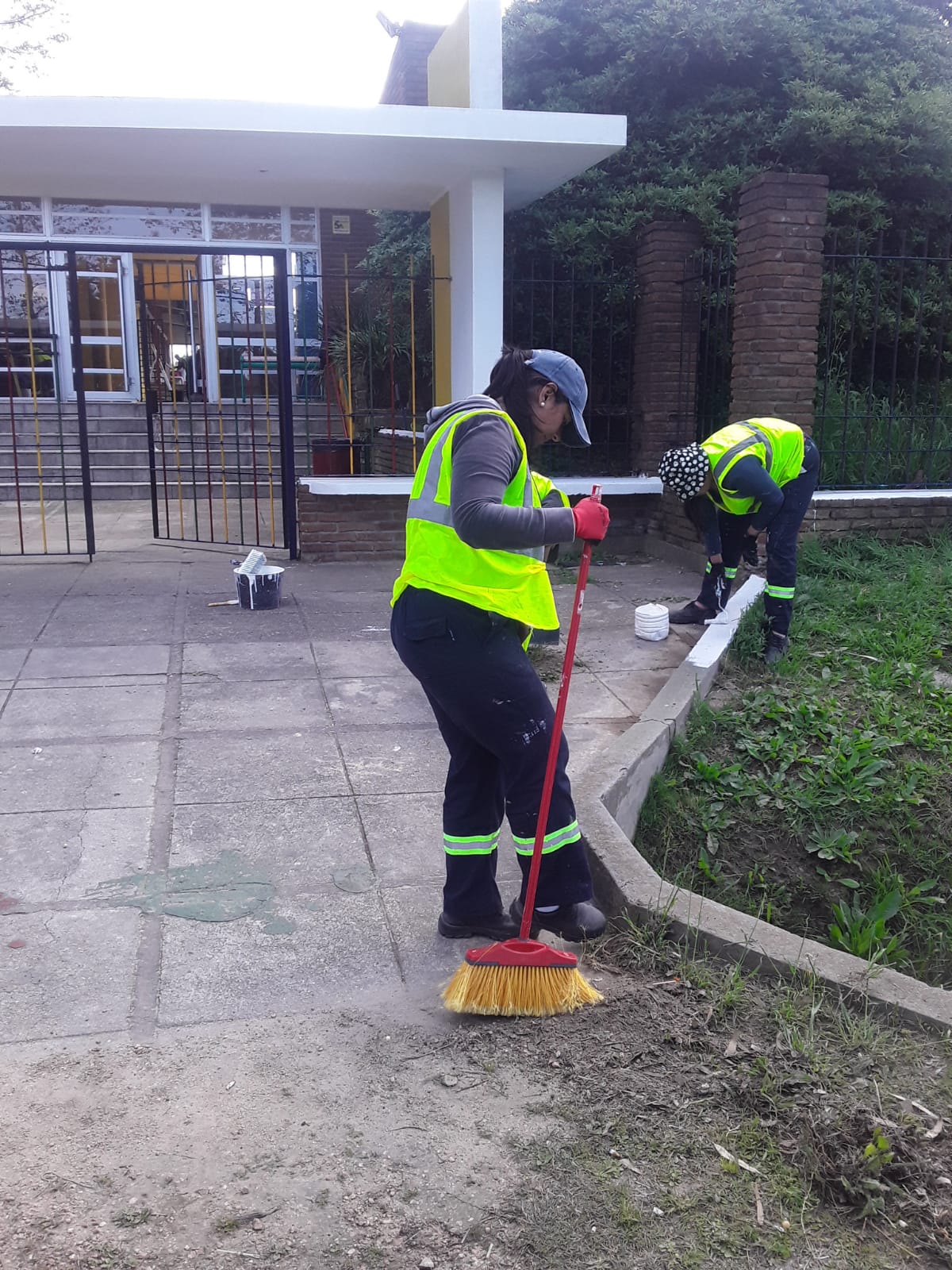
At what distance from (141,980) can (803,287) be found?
7169 millimetres

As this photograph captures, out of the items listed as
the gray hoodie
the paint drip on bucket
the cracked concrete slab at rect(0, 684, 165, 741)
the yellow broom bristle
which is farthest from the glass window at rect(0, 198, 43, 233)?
the yellow broom bristle

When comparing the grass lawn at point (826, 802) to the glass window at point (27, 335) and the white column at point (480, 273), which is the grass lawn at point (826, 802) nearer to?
the white column at point (480, 273)

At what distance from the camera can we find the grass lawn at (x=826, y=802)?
4.37 metres

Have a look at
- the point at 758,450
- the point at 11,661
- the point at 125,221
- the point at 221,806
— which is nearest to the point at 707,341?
the point at 758,450

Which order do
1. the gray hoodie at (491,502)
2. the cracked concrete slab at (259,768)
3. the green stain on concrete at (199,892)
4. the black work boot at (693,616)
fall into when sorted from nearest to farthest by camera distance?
the gray hoodie at (491,502) < the green stain on concrete at (199,892) < the cracked concrete slab at (259,768) < the black work boot at (693,616)

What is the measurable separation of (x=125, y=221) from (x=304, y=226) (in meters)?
2.58

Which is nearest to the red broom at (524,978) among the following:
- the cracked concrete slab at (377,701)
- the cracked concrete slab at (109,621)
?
the cracked concrete slab at (377,701)

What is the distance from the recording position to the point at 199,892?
12.1 ft

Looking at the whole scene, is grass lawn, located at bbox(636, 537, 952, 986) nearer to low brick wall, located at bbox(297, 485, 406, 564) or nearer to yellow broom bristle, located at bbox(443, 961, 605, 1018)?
yellow broom bristle, located at bbox(443, 961, 605, 1018)

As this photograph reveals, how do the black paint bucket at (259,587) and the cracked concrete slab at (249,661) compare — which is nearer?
the cracked concrete slab at (249,661)

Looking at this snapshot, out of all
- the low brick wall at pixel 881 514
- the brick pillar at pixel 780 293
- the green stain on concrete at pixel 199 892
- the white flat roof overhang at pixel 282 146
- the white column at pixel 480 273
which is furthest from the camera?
the white column at pixel 480 273

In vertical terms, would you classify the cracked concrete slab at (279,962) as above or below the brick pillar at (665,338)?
below

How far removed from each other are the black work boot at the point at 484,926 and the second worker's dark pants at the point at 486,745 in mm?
21

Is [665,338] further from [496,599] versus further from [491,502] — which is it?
[491,502]
